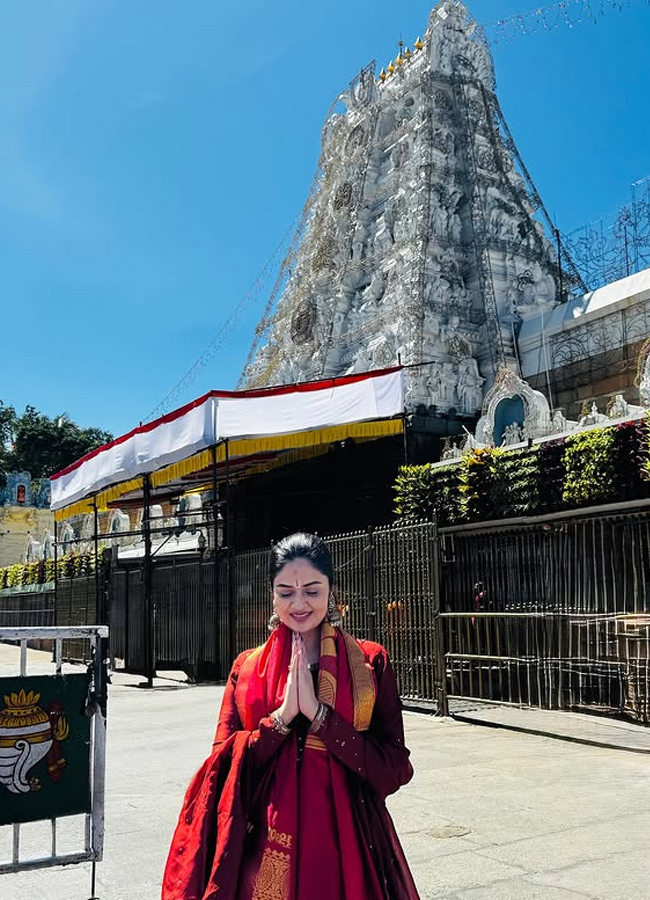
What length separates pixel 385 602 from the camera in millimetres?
9461

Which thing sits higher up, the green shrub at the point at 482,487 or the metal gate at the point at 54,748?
the green shrub at the point at 482,487

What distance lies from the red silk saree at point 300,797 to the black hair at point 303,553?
0.63 feet

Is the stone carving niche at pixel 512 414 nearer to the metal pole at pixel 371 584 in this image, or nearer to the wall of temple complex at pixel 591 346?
the wall of temple complex at pixel 591 346

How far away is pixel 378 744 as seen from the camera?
2.47 meters

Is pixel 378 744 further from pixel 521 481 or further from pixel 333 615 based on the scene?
pixel 521 481

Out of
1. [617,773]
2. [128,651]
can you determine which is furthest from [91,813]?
[128,651]

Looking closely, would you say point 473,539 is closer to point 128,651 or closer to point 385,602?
point 385,602

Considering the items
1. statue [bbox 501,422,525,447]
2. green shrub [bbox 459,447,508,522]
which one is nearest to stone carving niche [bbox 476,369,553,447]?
statue [bbox 501,422,525,447]

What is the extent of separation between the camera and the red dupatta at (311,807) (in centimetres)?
229

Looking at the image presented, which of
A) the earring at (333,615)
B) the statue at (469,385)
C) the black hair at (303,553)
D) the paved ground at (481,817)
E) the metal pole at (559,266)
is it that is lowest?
the paved ground at (481,817)

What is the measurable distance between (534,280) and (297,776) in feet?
78.9

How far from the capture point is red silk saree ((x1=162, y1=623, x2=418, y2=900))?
2.30 m

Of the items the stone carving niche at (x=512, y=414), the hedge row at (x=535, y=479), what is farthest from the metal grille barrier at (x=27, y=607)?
the hedge row at (x=535, y=479)

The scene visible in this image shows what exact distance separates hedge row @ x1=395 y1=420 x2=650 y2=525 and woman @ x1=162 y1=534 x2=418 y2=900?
251 inches
